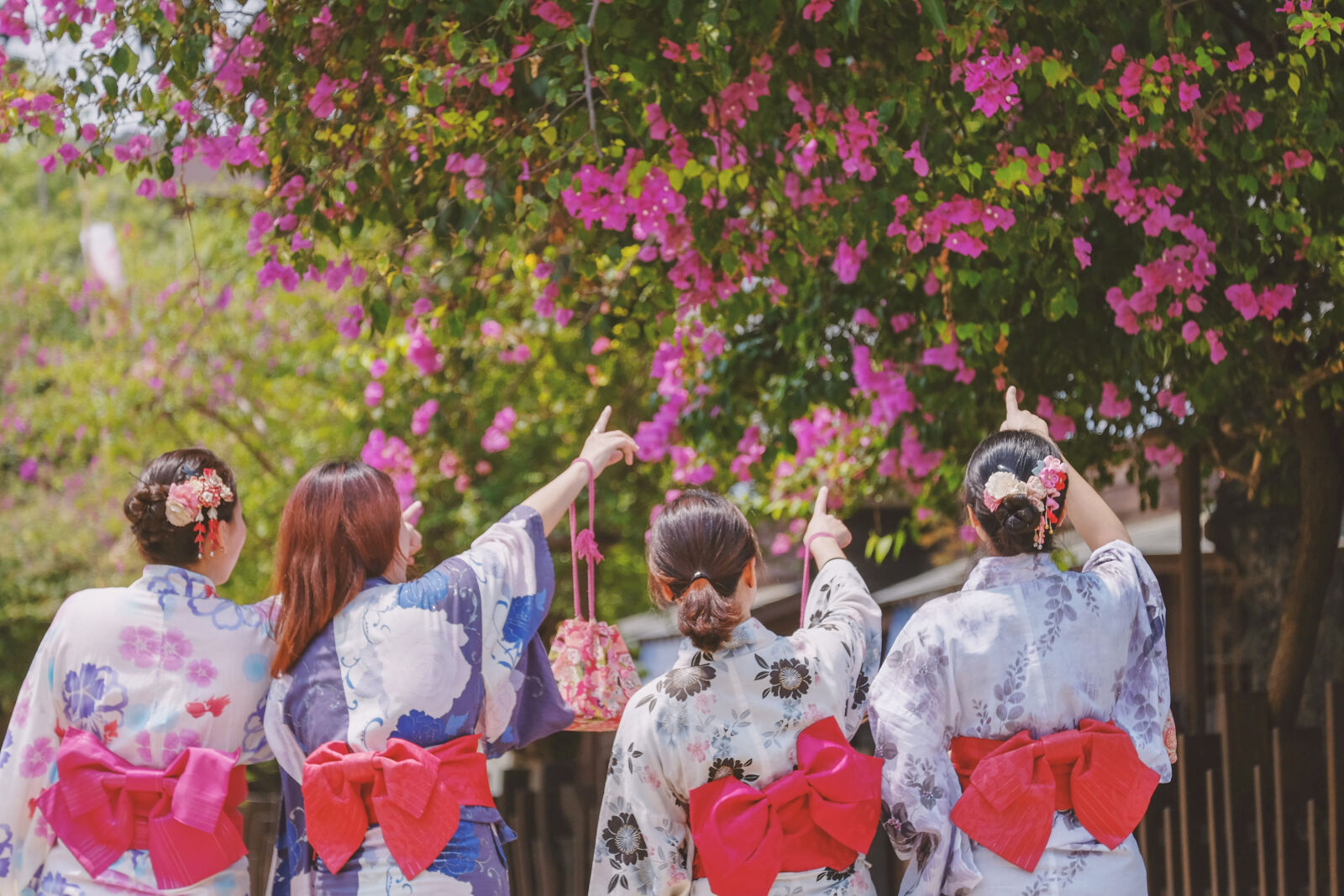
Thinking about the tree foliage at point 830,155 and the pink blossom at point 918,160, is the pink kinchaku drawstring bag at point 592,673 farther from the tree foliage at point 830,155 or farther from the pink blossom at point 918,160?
the pink blossom at point 918,160

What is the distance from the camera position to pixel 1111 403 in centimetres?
432

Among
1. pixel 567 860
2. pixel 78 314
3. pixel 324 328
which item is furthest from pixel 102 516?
pixel 567 860

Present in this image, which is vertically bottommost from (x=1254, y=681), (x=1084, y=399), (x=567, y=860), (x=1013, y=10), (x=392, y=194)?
(x=567, y=860)

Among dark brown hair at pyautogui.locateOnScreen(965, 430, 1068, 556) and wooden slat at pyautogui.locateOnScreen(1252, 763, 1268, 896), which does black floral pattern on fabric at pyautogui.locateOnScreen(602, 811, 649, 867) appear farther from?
wooden slat at pyautogui.locateOnScreen(1252, 763, 1268, 896)

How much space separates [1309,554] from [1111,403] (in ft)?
3.40

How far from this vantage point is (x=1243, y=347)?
4121mm

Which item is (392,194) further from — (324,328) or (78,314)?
(78,314)

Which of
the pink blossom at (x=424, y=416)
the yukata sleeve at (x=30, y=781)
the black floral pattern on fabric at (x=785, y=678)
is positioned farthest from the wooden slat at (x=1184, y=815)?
the pink blossom at (x=424, y=416)

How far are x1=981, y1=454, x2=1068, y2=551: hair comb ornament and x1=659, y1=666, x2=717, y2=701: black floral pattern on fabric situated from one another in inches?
23.6

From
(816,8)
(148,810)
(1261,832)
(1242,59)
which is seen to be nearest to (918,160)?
(816,8)

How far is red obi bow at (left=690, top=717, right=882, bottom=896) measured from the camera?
2256 millimetres

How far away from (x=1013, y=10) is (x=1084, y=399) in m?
1.51

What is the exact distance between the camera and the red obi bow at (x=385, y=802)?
2.33 metres

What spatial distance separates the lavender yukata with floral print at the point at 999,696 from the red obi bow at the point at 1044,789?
3 centimetres
